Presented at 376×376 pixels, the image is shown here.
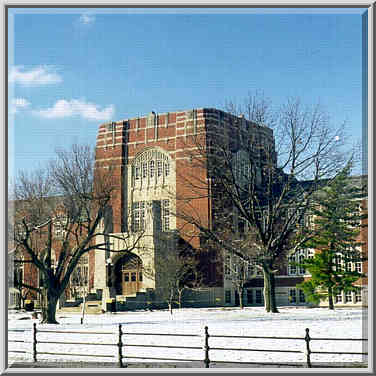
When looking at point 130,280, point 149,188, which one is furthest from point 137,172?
point 130,280

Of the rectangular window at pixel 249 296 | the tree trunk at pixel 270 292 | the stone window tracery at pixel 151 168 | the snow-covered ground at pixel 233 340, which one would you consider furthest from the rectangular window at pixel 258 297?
the snow-covered ground at pixel 233 340

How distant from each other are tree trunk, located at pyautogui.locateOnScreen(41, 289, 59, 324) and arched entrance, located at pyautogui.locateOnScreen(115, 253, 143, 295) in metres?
16.9

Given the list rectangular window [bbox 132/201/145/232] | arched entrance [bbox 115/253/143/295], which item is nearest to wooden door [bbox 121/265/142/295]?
arched entrance [bbox 115/253/143/295]

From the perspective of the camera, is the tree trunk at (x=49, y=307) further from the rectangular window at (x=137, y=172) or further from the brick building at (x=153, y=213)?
the rectangular window at (x=137, y=172)

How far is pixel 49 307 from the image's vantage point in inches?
1157

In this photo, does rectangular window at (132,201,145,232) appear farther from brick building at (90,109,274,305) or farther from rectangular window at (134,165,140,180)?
rectangular window at (134,165,140,180)

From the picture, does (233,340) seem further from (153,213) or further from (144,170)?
(144,170)

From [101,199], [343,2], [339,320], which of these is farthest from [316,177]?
[343,2]

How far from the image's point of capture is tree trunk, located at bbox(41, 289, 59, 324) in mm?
29125

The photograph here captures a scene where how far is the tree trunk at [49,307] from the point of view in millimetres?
29125

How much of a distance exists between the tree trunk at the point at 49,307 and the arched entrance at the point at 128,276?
16921mm

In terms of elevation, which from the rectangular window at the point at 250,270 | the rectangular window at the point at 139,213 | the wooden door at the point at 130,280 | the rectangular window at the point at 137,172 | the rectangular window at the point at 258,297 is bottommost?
the rectangular window at the point at 258,297

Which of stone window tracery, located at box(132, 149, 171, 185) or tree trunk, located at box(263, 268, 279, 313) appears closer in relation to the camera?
tree trunk, located at box(263, 268, 279, 313)

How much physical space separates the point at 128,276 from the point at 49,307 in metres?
18.4
